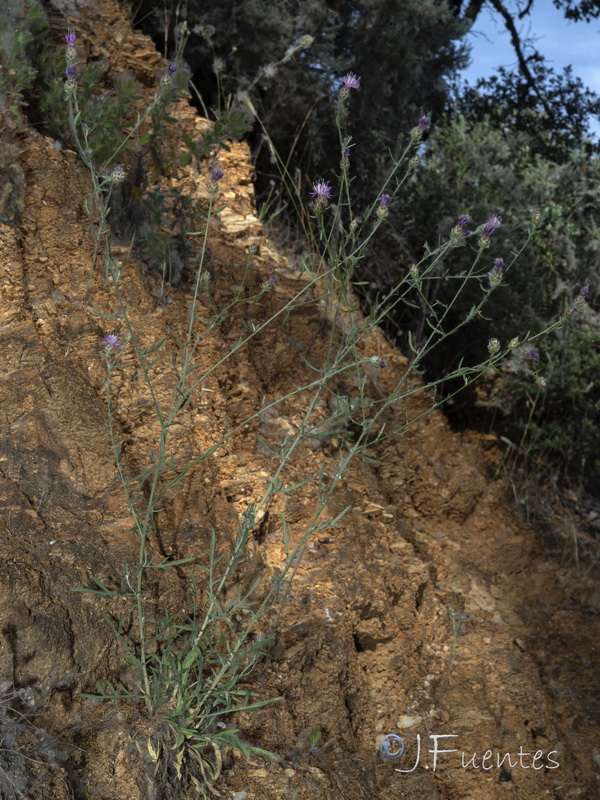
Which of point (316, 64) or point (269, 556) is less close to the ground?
point (316, 64)

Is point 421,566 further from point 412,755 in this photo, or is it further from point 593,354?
point 593,354

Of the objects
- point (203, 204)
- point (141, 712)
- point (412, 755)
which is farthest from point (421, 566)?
point (203, 204)

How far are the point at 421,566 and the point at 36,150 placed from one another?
2.32 meters

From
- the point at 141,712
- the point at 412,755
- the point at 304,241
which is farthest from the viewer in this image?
the point at 304,241

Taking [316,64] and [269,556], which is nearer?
[269,556]

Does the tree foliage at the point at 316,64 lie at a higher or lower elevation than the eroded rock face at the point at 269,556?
higher

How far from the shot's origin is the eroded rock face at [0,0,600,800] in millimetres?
2494

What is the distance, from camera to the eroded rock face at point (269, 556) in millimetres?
2494

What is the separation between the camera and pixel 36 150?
11.9 ft

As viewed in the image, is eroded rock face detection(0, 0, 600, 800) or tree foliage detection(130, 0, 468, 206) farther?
tree foliage detection(130, 0, 468, 206)

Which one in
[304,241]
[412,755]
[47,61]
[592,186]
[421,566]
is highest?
[592,186]

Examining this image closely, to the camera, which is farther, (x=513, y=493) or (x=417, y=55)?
(x=417, y=55)

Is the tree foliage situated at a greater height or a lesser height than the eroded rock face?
greater

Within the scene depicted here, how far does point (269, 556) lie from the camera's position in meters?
3.12
